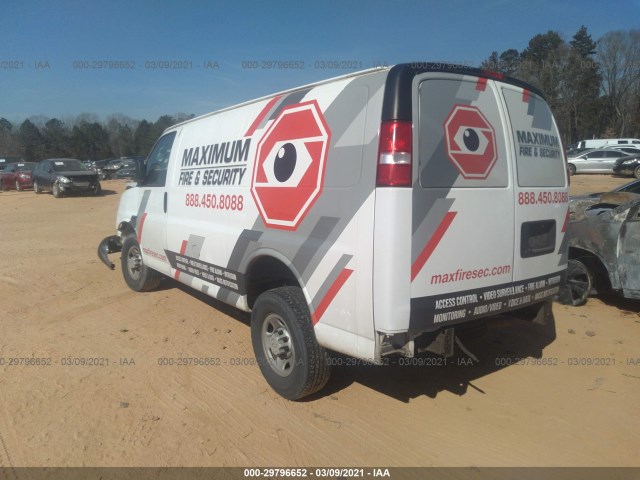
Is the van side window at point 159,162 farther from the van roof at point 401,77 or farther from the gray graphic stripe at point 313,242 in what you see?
the van roof at point 401,77

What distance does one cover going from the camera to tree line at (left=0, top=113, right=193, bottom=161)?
2544 inches

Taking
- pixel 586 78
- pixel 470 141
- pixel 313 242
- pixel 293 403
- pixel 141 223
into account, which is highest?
pixel 586 78

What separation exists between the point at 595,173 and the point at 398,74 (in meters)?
30.9

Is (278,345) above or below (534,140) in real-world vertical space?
below

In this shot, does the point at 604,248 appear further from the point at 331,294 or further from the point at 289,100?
the point at 289,100

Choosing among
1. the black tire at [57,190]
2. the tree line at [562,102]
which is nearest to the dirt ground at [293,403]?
the black tire at [57,190]

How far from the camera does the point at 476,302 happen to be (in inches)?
125

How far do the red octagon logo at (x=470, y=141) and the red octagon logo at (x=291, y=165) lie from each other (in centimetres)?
83

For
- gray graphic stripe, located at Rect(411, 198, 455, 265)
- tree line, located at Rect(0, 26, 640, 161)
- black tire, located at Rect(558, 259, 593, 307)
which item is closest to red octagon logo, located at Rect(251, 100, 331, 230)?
gray graphic stripe, located at Rect(411, 198, 455, 265)

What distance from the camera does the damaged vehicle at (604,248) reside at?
497 cm

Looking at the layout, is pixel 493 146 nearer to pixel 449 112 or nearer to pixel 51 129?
pixel 449 112

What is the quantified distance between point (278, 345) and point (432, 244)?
1.57 meters

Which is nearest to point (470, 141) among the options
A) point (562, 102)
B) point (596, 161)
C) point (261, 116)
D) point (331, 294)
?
point (331, 294)

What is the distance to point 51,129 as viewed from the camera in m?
67.2
